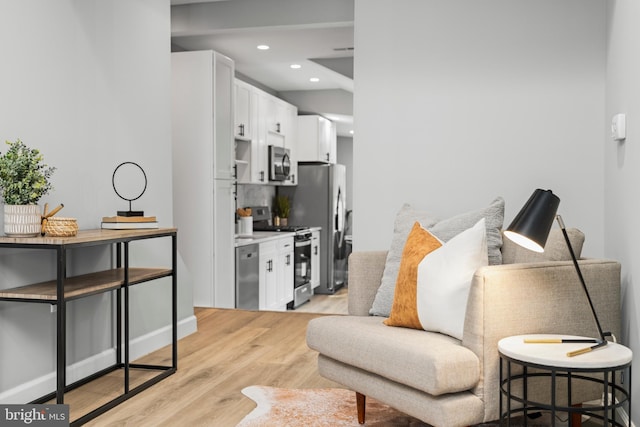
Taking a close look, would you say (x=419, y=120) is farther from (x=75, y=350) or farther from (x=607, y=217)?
(x=75, y=350)

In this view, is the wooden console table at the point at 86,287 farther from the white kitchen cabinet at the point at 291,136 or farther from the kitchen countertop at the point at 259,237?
the white kitchen cabinet at the point at 291,136

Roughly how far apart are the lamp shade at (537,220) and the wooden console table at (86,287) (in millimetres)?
1728

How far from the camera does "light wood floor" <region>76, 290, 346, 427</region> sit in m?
2.77

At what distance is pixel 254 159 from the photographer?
673 centimetres

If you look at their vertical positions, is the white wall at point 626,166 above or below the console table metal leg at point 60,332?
above

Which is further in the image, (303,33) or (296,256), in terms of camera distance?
(296,256)

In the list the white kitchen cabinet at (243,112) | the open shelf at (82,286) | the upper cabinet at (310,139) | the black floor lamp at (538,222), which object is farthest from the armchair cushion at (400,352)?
the upper cabinet at (310,139)

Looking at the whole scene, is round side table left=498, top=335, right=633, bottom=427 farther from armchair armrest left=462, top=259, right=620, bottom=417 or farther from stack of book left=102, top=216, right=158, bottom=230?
stack of book left=102, top=216, right=158, bottom=230

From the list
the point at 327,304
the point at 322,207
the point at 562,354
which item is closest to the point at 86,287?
the point at 562,354

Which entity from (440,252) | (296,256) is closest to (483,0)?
(440,252)

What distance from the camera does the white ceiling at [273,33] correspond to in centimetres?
490

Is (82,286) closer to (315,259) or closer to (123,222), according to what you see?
(123,222)

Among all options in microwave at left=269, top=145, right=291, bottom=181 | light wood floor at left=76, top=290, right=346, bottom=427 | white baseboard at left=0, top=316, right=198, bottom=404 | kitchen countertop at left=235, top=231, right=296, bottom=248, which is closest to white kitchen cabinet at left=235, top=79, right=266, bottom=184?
microwave at left=269, top=145, right=291, bottom=181

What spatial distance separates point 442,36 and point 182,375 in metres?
2.44
